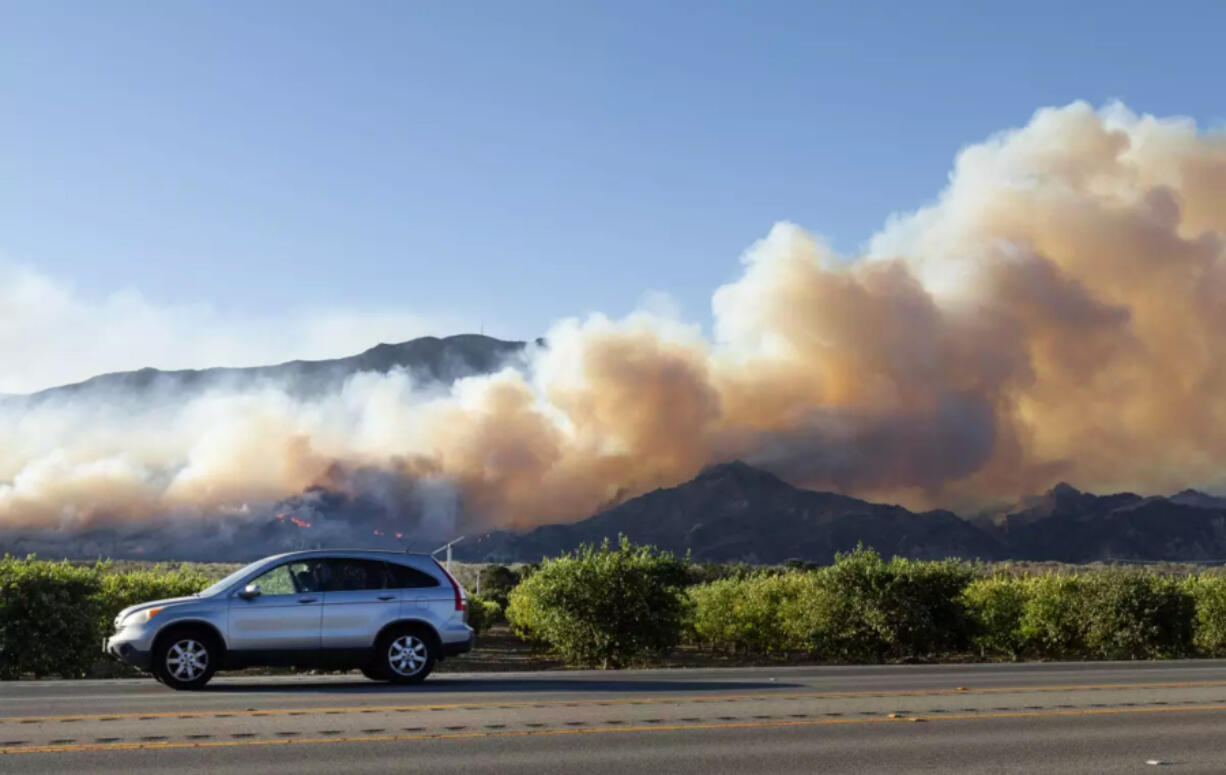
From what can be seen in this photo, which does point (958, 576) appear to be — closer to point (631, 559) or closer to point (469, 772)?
point (631, 559)

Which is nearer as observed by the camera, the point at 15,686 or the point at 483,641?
the point at 15,686

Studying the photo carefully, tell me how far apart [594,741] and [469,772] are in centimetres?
205

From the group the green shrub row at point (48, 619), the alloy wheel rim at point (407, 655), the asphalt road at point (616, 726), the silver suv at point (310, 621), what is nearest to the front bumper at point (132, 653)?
the silver suv at point (310, 621)

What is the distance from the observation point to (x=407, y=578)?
1775cm

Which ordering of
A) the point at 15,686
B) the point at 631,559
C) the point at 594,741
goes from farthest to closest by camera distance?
the point at 631,559, the point at 15,686, the point at 594,741

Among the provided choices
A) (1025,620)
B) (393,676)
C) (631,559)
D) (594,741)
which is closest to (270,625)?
(393,676)

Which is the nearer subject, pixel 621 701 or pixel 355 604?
pixel 621 701

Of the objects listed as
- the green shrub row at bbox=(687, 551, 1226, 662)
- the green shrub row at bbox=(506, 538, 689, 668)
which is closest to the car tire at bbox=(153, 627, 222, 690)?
the green shrub row at bbox=(506, 538, 689, 668)

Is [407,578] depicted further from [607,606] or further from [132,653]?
[607,606]

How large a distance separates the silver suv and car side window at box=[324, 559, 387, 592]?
0.04 feet

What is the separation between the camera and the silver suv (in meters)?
16.7

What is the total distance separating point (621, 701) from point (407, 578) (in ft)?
12.9

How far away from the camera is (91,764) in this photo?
10.2 metres

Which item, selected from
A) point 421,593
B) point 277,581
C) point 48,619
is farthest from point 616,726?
point 48,619
